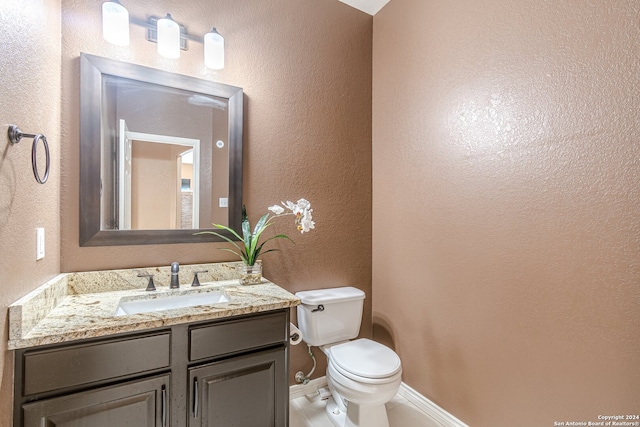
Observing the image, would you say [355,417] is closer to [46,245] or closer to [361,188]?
[361,188]

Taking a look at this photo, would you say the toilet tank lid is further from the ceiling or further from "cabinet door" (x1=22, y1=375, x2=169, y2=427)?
the ceiling

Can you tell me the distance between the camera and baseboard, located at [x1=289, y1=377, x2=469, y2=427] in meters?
1.66

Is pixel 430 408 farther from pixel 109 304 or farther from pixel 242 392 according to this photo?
pixel 109 304

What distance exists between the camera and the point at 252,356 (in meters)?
1.27

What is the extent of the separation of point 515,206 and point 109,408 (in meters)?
1.80

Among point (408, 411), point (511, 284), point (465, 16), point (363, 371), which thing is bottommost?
point (408, 411)

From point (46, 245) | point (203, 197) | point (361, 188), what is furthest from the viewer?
point (361, 188)

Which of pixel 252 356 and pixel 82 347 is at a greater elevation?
pixel 82 347

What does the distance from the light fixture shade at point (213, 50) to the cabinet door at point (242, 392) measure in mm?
1508

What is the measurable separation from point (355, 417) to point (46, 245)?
1.63m

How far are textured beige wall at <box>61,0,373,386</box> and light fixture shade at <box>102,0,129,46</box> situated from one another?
63mm

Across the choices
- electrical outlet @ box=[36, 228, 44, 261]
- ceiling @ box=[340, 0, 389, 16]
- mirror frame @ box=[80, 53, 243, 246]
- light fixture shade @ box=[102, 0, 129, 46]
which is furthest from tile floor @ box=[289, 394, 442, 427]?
ceiling @ box=[340, 0, 389, 16]

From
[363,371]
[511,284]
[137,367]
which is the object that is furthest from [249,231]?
[511,284]

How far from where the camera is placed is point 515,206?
137cm
